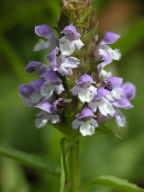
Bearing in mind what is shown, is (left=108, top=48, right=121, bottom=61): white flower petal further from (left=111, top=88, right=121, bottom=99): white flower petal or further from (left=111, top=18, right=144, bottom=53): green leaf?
(left=111, top=18, right=144, bottom=53): green leaf

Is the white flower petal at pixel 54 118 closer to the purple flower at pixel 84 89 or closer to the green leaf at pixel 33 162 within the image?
the purple flower at pixel 84 89

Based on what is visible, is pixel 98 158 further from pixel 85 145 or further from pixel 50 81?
pixel 50 81

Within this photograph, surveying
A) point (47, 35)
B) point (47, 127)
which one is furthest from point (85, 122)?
point (47, 127)

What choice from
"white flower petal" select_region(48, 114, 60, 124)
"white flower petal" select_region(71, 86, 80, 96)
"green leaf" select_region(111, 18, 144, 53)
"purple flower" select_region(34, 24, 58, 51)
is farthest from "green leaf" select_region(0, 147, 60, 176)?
"green leaf" select_region(111, 18, 144, 53)

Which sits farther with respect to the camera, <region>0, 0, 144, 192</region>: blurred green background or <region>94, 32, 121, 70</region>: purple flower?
<region>0, 0, 144, 192</region>: blurred green background

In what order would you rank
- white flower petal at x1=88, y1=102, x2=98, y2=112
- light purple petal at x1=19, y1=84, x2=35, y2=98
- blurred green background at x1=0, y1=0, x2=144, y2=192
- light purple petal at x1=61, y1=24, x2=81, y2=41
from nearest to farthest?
light purple petal at x1=61, y1=24, x2=81, y2=41
white flower petal at x1=88, y1=102, x2=98, y2=112
light purple petal at x1=19, y1=84, x2=35, y2=98
blurred green background at x1=0, y1=0, x2=144, y2=192

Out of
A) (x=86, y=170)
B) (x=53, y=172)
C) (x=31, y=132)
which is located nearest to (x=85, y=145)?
(x=86, y=170)
